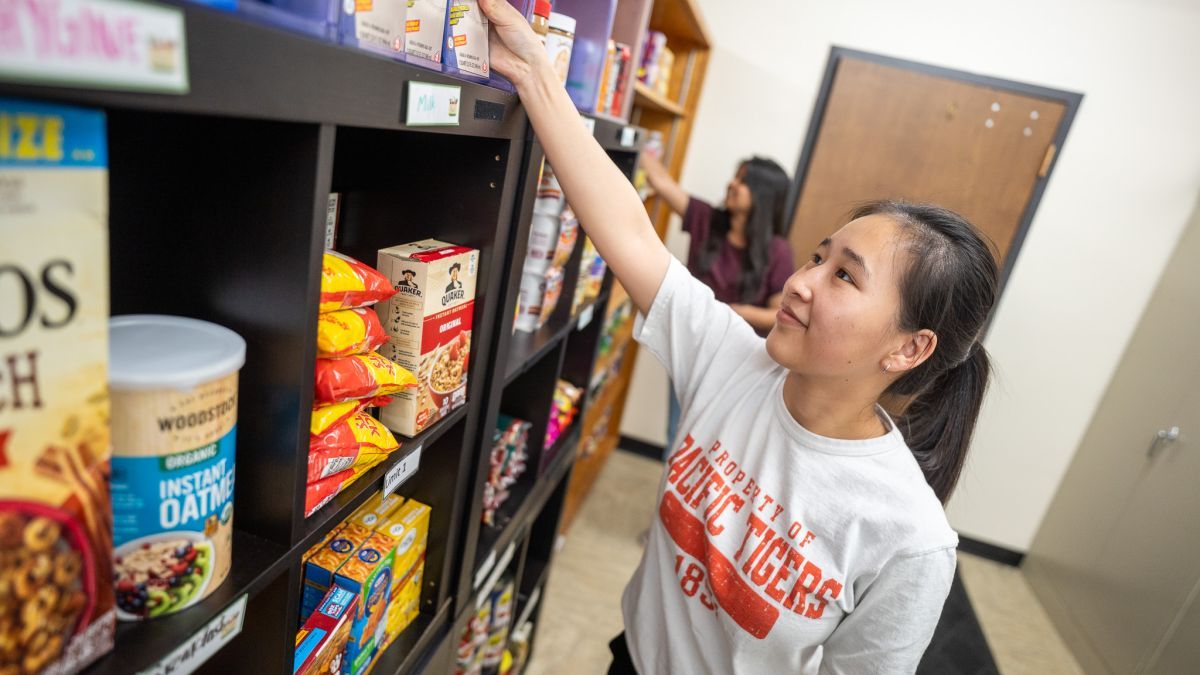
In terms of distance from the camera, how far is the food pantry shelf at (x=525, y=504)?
145 centimetres

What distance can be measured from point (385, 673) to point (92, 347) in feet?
2.83

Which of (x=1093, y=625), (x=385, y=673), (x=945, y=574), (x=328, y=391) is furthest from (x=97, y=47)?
(x=1093, y=625)

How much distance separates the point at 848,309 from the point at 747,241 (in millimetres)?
1868

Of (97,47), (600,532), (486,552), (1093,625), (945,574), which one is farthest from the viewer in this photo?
(600,532)

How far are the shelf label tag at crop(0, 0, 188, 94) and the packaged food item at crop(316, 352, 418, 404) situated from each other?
389 mm

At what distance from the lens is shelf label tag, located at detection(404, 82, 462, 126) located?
0.65 meters

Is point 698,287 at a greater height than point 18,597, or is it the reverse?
point 698,287

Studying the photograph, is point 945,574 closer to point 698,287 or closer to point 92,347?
point 698,287

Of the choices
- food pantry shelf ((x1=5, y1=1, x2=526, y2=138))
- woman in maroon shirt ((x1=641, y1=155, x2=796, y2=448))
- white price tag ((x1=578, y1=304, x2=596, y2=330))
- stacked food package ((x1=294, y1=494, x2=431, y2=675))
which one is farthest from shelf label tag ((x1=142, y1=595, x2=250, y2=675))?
woman in maroon shirt ((x1=641, y1=155, x2=796, y2=448))

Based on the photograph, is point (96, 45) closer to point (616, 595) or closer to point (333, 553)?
point (333, 553)

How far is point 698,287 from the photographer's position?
4.30 feet

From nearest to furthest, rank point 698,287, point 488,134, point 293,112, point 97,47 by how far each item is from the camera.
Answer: point 97,47 < point 293,112 < point 488,134 < point 698,287

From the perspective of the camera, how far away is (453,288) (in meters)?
0.95

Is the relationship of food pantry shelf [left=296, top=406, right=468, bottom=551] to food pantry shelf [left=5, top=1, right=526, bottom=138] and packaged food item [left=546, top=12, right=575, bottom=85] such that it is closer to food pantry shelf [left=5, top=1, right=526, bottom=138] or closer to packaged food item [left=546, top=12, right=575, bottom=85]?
food pantry shelf [left=5, top=1, right=526, bottom=138]
